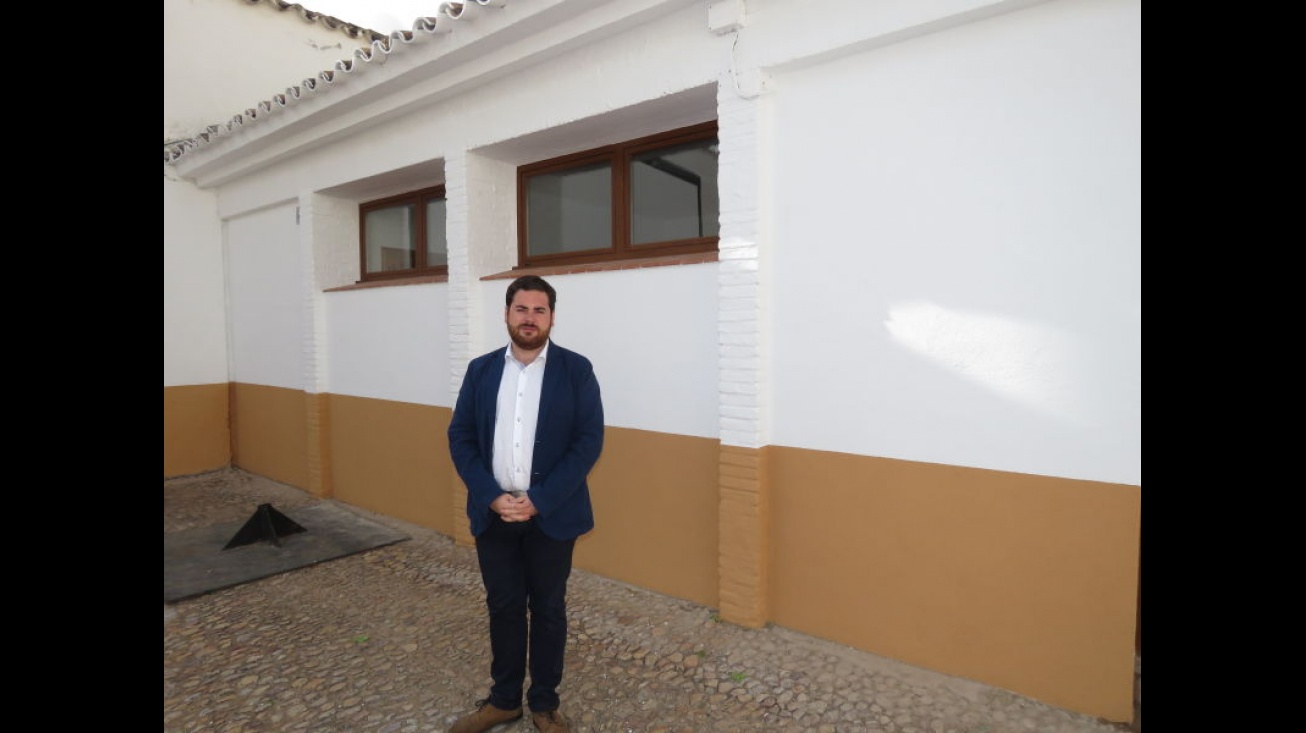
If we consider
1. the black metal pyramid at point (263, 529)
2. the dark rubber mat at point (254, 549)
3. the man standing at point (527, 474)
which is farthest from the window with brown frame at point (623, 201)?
the black metal pyramid at point (263, 529)

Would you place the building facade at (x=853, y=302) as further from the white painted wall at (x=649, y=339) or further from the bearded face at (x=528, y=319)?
the bearded face at (x=528, y=319)

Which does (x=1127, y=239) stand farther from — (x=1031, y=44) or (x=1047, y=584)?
(x=1047, y=584)

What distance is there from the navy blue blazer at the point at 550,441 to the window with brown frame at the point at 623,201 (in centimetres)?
185

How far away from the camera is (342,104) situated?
20.6 feet

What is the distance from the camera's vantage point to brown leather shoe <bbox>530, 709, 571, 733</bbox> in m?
3.14

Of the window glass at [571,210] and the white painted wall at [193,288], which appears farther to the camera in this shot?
the white painted wall at [193,288]

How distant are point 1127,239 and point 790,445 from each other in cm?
192

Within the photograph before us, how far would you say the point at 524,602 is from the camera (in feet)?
10.4

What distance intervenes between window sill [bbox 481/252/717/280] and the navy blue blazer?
5.01ft

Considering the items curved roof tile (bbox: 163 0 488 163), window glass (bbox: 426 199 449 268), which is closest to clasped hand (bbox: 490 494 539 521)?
curved roof tile (bbox: 163 0 488 163)

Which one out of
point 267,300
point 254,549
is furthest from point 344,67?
point 254,549

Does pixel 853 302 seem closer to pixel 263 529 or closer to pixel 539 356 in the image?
pixel 539 356

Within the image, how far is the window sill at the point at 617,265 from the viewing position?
4441 mm

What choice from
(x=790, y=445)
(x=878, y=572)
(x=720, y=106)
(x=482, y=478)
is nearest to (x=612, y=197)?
(x=720, y=106)
